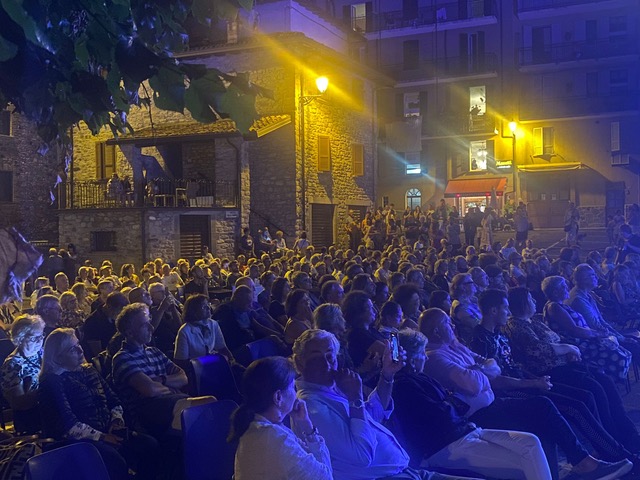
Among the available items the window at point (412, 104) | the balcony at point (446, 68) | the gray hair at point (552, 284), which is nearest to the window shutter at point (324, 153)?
the window at point (412, 104)

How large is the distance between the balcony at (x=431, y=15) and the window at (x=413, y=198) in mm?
8320

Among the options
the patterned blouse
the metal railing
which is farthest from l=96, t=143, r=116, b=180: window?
the patterned blouse

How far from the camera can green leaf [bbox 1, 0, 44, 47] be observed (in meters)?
1.93

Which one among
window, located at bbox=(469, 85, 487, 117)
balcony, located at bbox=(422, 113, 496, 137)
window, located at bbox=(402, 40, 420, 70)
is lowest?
balcony, located at bbox=(422, 113, 496, 137)

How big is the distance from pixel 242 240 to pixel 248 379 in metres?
19.9

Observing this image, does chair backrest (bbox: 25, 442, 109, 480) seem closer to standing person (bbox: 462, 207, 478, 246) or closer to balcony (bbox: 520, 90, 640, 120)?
standing person (bbox: 462, 207, 478, 246)

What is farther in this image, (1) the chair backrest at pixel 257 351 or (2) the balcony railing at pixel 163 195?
(2) the balcony railing at pixel 163 195

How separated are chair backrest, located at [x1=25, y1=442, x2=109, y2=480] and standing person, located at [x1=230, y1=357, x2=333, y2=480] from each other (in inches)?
26.3

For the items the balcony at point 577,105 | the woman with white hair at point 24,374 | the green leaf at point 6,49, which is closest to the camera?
the green leaf at point 6,49

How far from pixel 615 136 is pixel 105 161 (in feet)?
73.8

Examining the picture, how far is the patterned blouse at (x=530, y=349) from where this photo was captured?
611 centimetres

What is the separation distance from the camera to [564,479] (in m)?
5.23

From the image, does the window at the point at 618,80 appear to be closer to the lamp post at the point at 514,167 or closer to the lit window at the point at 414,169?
the lamp post at the point at 514,167

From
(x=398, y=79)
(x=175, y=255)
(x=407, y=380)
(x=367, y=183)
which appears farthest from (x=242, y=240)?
(x=407, y=380)
